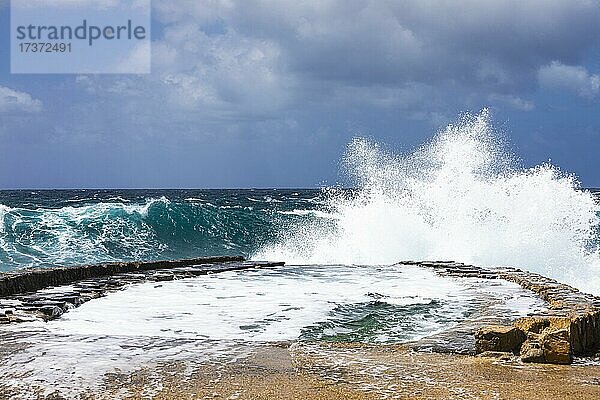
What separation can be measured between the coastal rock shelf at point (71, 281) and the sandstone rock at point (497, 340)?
3.84 metres

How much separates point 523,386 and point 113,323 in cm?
376

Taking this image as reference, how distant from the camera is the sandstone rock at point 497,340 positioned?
4930 mm

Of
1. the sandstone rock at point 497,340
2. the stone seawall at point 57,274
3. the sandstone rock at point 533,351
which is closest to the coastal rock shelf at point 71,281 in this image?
the stone seawall at point 57,274

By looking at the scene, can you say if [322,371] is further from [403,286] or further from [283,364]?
[403,286]

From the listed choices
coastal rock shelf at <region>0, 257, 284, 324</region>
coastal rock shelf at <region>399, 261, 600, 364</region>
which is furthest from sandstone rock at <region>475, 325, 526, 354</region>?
coastal rock shelf at <region>0, 257, 284, 324</region>

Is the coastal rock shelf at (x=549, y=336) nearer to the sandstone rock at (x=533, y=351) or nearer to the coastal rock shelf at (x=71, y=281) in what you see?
the sandstone rock at (x=533, y=351)

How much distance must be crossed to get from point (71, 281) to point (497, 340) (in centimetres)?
578

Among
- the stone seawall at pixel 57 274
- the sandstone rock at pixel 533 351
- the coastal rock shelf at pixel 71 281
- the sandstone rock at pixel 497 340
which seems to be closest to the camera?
the sandstone rock at pixel 533 351

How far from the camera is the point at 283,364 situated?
177 inches

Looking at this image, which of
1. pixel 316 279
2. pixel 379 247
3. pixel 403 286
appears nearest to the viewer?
pixel 403 286

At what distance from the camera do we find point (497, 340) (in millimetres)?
4938

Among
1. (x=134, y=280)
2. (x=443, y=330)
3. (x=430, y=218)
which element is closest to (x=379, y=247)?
(x=430, y=218)

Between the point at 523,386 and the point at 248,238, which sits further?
the point at 248,238

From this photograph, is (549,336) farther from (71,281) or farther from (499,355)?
(71,281)
